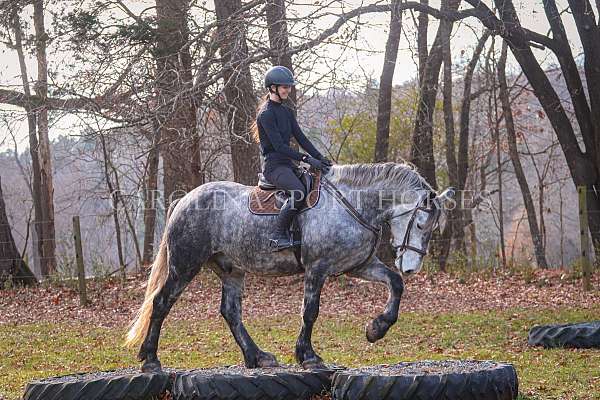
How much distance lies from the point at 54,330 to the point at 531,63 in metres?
11.5

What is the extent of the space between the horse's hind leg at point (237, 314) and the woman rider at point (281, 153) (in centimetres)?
83

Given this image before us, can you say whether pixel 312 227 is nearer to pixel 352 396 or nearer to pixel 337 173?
pixel 337 173

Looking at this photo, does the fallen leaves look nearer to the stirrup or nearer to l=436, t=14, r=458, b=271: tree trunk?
l=436, t=14, r=458, b=271: tree trunk

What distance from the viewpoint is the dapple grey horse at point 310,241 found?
7.31 meters

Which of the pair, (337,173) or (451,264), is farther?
(451,264)

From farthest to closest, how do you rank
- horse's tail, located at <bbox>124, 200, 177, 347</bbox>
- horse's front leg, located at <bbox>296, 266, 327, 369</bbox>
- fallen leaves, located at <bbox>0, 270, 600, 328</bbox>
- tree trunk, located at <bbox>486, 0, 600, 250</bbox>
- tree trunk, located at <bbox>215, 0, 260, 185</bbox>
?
1. tree trunk, located at <bbox>486, 0, 600, 250</bbox>
2. tree trunk, located at <bbox>215, 0, 260, 185</bbox>
3. fallen leaves, located at <bbox>0, 270, 600, 328</bbox>
4. horse's tail, located at <bbox>124, 200, 177, 347</bbox>
5. horse's front leg, located at <bbox>296, 266, 327, 369</bbox>

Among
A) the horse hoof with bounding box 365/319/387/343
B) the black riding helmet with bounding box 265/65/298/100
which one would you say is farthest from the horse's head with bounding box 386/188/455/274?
the black riding helmet with bounding box 265/65/298/100

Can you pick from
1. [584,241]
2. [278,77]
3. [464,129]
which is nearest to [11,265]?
[584,241]

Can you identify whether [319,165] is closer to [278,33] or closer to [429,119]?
[278,33]

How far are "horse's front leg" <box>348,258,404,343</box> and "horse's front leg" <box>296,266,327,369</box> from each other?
1.46 ft

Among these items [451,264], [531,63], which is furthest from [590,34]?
[451,264]

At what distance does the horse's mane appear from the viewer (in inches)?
292

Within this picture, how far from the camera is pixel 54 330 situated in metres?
14.5

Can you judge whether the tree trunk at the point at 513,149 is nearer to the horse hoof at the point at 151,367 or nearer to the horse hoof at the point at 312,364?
the horse hoof at the point at 312,364
